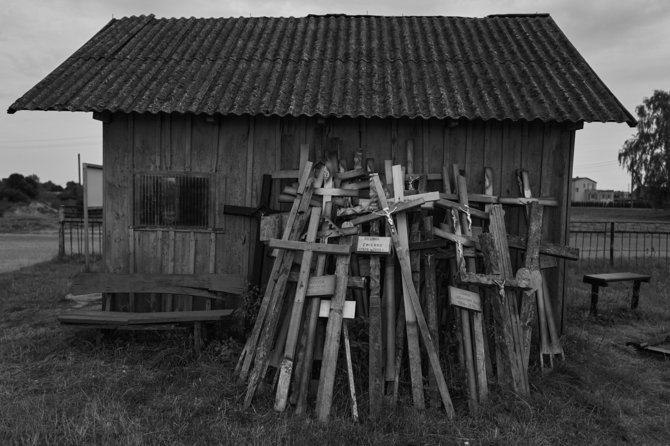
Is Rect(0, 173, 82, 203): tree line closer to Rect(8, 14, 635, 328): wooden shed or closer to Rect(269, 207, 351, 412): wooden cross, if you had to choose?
Rect(8, 14, 635, 328): wooden shed

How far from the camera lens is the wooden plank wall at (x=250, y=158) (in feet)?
19.4

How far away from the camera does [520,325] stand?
4.98m

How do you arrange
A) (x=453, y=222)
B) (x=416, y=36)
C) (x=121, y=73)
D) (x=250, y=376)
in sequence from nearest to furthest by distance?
(x=250, y=376)
(x=453, y=222)
(x=121, y=73)
(x=416, y=36)

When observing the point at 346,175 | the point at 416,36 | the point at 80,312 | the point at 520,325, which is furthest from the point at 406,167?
the point at 80,312

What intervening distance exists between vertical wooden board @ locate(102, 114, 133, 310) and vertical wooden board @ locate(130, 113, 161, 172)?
0.09 metres

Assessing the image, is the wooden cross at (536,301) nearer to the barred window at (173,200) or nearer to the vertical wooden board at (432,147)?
the vertical wooden board at (432,147)

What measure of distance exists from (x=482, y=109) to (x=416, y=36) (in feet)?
8.07

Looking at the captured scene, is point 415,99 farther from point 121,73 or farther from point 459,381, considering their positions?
point 121,73

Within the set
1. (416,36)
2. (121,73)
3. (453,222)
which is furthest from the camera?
(416,36)

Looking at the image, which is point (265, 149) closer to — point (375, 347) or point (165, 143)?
point (165, 143)

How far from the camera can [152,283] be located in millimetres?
6043

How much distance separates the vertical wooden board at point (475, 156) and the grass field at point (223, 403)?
90.7 inches

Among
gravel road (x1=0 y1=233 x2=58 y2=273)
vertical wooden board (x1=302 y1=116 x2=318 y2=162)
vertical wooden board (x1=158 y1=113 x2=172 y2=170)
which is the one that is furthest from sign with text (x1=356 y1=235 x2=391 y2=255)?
gravel road (x1=0 y1=233 x2=58 y2=273)

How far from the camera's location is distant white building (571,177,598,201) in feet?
286
